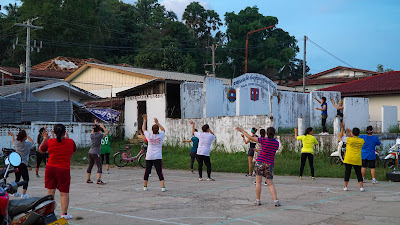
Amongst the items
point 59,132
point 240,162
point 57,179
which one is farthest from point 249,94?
point 57,179

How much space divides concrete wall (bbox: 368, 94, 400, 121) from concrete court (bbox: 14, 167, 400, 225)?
14.6 m

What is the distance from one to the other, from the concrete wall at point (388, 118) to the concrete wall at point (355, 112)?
5.01 ft

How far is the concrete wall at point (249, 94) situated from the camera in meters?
25.8

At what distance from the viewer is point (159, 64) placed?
5141cm

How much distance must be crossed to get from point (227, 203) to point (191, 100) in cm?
1764

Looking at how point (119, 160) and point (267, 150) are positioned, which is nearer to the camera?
point (267, 150)

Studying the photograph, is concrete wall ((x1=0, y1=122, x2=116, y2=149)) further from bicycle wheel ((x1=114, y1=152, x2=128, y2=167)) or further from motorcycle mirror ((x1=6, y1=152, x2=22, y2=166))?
motorcycle mirror ((x1=6, y1=152, x2=22, y2=166))

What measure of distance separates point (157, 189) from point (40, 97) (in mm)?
20478

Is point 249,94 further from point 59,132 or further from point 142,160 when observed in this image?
point 59,132

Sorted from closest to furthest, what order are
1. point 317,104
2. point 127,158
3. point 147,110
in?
point 127,158 < point 317,104 < point 147,110

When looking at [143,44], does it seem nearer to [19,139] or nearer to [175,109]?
[175,109]

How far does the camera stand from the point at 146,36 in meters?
63.7

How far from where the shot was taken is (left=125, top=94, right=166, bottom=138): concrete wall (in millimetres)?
28188

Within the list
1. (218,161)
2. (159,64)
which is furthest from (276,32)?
(218,161)
